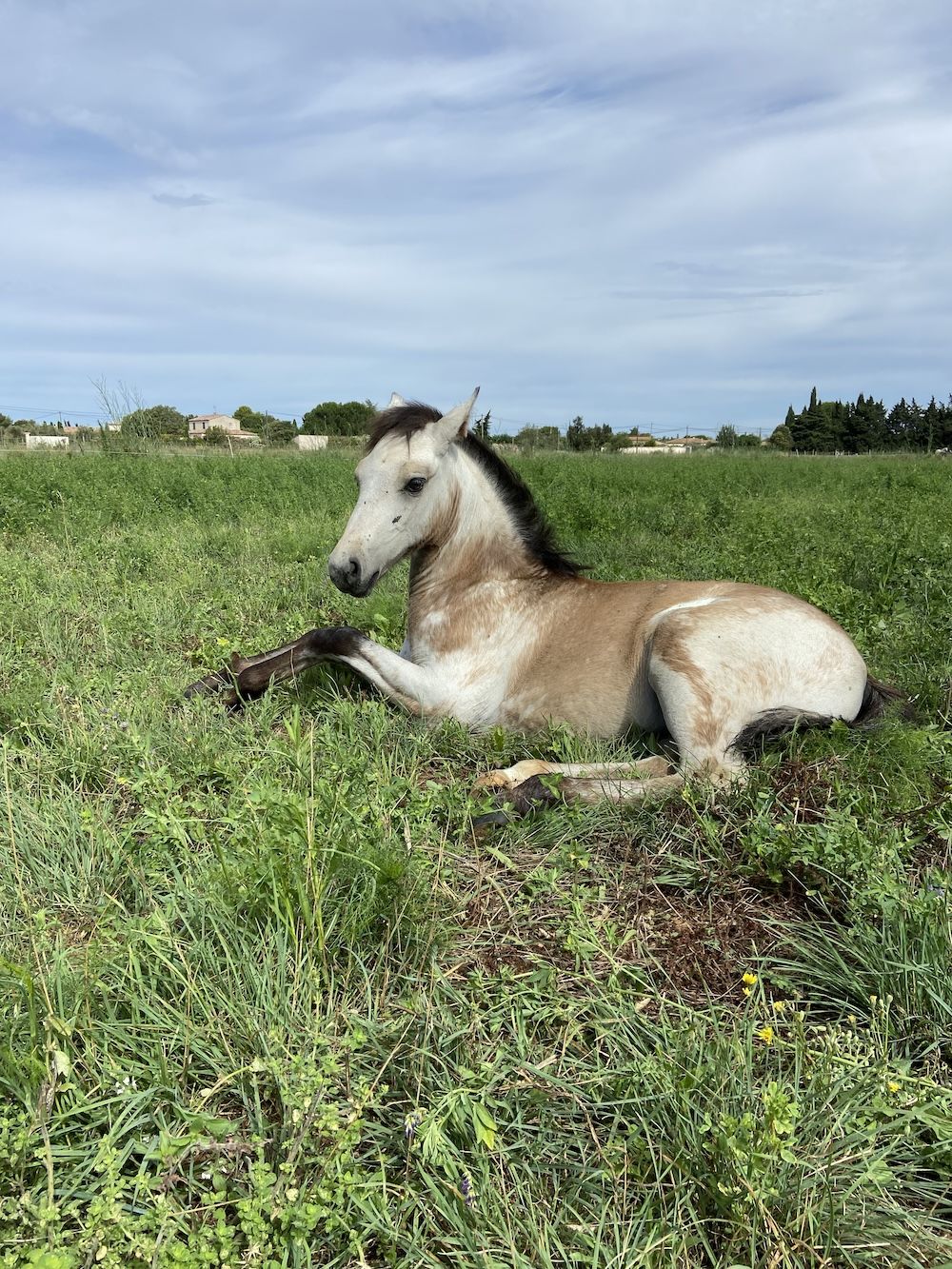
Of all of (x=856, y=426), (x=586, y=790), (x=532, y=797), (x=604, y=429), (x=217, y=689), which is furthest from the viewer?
(x=856, y=426)

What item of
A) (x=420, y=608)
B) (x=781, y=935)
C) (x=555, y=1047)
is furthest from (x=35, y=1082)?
(x=420, y=608)

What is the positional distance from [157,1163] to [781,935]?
1.88m

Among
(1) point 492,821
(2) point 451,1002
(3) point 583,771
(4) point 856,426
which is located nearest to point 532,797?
(1) point 492,821

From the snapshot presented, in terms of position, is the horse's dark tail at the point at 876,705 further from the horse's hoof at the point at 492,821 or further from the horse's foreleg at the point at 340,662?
the horse's foreleg at the point at 340,662

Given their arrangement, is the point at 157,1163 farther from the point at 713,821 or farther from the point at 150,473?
the point at 150,473

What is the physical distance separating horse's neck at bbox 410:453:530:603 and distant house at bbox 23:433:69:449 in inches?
962

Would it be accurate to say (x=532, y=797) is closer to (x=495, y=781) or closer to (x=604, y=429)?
(x=495, y=781)

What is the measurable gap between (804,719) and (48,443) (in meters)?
30.2

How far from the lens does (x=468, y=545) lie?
4586 mm

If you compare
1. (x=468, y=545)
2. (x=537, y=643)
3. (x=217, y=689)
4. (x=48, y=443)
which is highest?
(x=48, y=443)

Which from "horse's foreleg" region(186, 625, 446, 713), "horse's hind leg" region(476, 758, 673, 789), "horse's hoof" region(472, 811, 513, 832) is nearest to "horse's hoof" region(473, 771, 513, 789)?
"horse's hind leg" region(476, 758, 673, 789)

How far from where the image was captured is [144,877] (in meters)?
2.67

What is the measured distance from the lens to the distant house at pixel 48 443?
86.5 feet

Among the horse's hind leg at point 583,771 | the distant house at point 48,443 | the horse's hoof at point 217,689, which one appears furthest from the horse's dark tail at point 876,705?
the distant house at point 48,443
